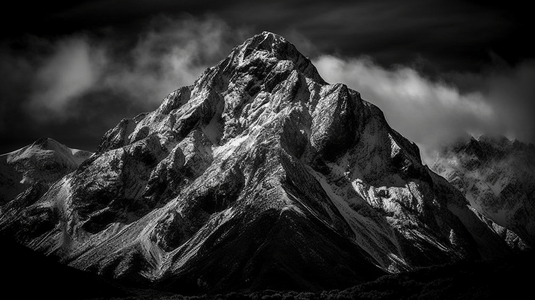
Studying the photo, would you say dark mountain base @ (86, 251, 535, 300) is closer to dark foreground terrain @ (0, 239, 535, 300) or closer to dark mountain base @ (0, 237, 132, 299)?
dark foreground terrain @ (0, 239, 535, 300)

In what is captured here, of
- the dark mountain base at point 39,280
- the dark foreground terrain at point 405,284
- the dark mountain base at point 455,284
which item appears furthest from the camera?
the dark mountain base at point 39,280

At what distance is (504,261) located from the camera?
10606cm

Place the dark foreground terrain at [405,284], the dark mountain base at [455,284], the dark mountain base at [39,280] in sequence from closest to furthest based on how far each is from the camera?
the dark mountain base at [455,284] → the dark foreground terrain at [405,284] → the dark mountain base at [39,280]

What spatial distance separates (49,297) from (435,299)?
82.2 metres

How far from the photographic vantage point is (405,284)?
108688 mm

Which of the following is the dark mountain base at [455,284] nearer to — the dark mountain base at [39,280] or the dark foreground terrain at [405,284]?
the dark foreground terrain at [405,284]

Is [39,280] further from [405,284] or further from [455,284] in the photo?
[455,284]

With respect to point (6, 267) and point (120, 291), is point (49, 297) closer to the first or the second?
point (6, 267)

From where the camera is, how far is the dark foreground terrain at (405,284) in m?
93.2

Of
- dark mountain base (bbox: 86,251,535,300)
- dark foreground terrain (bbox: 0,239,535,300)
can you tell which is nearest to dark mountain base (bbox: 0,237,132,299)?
dark foreground terrain (bbox: 0,239,535,300)

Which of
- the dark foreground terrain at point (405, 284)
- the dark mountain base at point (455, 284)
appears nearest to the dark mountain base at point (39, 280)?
the dark foreground terrain at point (405, 284)

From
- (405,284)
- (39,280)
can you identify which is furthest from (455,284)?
(39,280)

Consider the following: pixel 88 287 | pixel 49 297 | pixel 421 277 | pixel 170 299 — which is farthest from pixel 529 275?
pixel 88 287

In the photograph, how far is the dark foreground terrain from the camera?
93.2m
